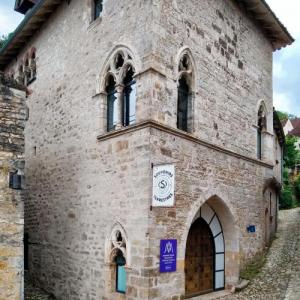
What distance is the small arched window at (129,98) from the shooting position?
841 cm

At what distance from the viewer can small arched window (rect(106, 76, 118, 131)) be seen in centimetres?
885

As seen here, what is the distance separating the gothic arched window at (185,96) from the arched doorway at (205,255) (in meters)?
2.40

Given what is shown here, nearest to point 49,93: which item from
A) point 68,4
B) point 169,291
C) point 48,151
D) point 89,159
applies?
point 48,151

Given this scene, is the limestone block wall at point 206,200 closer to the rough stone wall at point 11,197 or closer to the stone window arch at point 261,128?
the stone window arch at point 261,128

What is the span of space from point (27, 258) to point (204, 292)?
5.57 m

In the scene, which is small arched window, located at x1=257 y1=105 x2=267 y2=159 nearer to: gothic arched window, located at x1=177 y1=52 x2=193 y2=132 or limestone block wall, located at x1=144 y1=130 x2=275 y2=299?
limestone block wall, located at x1=144 y1=130 x2=275 y2=299

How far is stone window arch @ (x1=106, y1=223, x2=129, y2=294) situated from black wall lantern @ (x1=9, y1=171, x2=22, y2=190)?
7.01ft

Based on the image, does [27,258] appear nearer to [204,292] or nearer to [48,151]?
[48,151]

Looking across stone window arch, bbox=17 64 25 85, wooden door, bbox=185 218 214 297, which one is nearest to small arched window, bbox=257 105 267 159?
wooden door, bbox=185 218 214 297

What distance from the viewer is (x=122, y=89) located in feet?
28.2

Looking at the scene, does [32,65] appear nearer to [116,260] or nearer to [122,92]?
[122,92]

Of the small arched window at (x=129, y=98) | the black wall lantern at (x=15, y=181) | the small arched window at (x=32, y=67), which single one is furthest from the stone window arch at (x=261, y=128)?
the black wall lantern at (x=15, y=181)

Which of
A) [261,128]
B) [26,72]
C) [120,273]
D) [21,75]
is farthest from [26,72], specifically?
[120,273]

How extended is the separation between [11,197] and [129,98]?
10.7 feet
